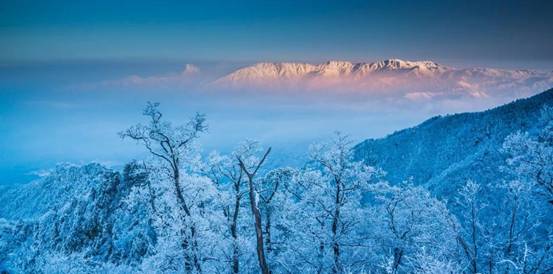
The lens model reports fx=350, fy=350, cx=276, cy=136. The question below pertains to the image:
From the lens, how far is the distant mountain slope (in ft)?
242

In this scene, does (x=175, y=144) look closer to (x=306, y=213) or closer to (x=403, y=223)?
(x=306, y=213)

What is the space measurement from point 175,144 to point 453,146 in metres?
101

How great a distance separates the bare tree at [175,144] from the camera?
22.3m

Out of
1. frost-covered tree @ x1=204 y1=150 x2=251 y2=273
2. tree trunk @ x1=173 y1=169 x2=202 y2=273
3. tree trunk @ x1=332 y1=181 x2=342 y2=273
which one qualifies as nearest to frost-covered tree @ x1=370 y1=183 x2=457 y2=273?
tree trunk @ x1=332 y1=181 x2=342 y2=273

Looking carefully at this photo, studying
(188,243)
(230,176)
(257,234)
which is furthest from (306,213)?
(257,234)

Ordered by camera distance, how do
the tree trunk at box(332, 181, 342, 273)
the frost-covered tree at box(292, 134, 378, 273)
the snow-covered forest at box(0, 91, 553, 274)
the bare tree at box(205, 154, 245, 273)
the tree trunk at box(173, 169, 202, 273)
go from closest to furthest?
the snow-covered forest at box(0, 91, 553, 274) → the tree trunk at box(173, 169, 202, 273) → the tree trunk at box(332, 181, 342, 273) → the frost-covered tree at box(292, 134, 378, 273) → the bare tree at box(205, 154, 245, 273)

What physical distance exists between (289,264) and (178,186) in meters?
10.4

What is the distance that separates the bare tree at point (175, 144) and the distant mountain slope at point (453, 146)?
53.7m

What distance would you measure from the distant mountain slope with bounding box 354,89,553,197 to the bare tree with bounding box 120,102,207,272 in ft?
176

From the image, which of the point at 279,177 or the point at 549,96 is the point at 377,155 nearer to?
the point at 549,96

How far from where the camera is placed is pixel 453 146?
10450 centimetres

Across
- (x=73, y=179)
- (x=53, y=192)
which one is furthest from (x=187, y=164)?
(x=53, y=192)

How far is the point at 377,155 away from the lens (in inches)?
4970

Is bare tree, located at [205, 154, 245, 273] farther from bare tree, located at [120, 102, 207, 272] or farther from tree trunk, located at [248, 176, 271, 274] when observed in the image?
tree trunk, located at [248, 176, 271, 274]
